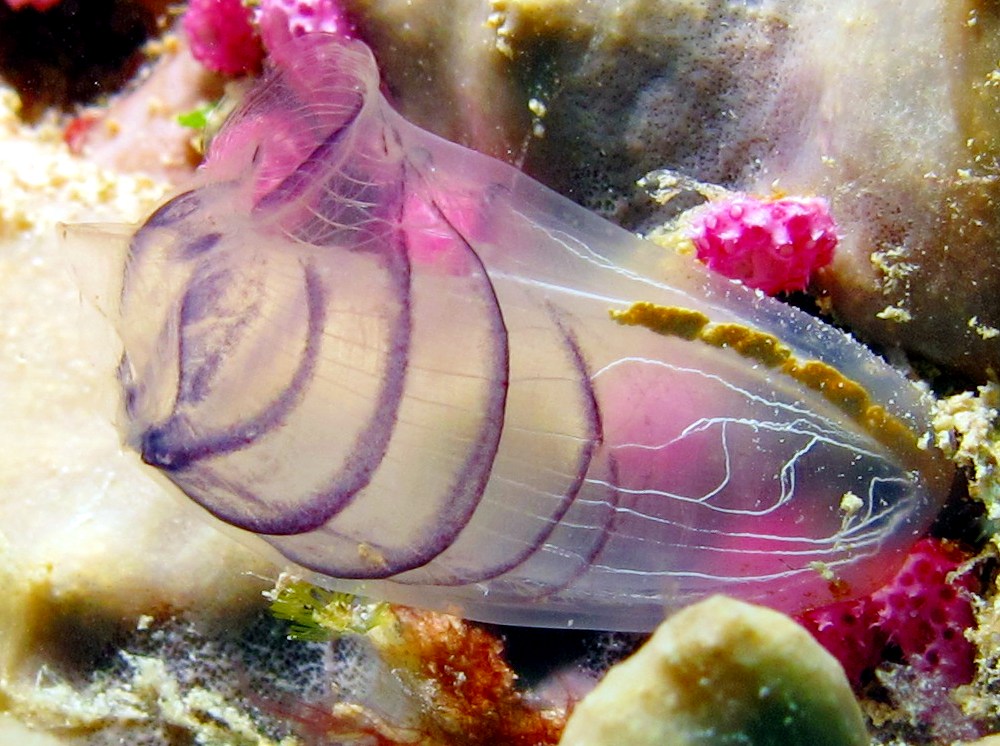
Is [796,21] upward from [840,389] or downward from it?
upward

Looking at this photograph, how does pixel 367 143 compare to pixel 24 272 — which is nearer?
pixel 367 143

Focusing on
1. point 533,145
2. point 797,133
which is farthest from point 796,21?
point 533,145

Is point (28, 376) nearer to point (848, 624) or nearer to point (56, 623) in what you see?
point (56, 623)

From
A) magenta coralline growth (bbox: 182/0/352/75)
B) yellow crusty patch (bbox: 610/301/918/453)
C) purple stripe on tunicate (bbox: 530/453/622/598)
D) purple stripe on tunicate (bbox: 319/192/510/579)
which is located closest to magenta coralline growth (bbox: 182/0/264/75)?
magenta coralline growth (bbox: 182/0/352/75)

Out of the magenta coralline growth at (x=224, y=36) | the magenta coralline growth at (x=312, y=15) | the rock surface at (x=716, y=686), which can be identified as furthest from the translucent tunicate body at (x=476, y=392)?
the magenta coralline growth at (x=224, y=36)

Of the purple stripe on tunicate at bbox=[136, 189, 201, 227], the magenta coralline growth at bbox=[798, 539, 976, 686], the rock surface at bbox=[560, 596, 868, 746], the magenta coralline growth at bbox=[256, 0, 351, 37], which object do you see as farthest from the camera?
the magenta coralline growth at bbox=[256, 0, 351, 37]

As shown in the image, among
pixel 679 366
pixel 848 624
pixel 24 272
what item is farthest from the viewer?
pixel 24 272

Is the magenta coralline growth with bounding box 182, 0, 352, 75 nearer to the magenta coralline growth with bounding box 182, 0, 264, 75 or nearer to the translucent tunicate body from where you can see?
the magenta coralline growth with bounding box 182, 0, 264, 75
